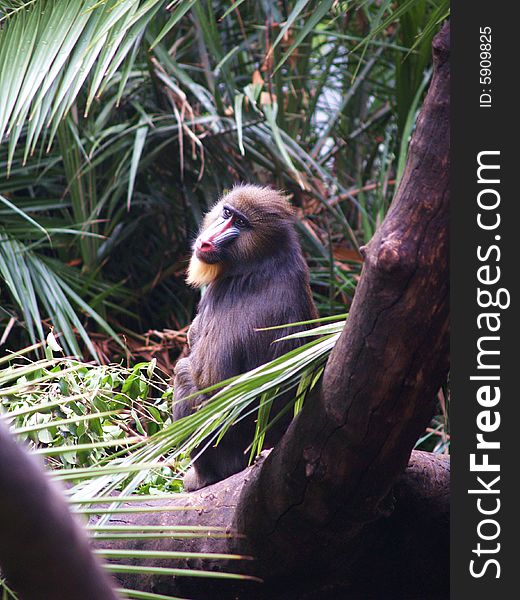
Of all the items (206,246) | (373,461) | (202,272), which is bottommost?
(373,461)

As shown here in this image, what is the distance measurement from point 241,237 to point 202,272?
0.72 ft

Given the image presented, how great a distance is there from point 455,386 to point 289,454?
20.5 inches

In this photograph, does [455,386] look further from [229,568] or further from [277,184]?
[277,184]

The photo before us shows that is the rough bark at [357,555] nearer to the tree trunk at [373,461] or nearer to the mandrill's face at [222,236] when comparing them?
the tree trunk at [373,461]

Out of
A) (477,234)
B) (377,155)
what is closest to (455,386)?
(477,234)

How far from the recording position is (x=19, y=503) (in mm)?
917

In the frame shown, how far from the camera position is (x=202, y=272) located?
380 centimetres

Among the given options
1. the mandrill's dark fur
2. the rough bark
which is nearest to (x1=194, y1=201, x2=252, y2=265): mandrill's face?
the mandrill's dark fur

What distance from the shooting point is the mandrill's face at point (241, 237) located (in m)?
3.77

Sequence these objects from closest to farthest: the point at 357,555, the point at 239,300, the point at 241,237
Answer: the point at 357,555 → the point at 239,300 → the point at 241,237

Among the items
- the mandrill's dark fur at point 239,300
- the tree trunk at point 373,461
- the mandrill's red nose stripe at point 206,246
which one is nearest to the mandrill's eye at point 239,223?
the mandrill's dark fur at point 239,300

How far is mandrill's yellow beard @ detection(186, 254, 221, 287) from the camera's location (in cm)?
379

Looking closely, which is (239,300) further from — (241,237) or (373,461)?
(373,461)

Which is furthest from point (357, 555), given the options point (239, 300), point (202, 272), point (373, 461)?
point (202, 272)
